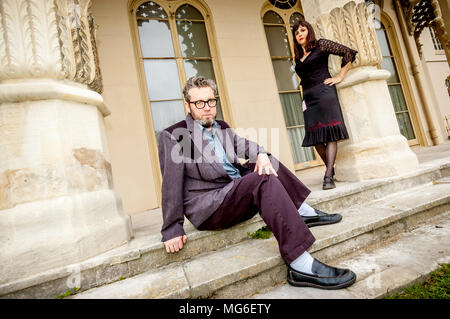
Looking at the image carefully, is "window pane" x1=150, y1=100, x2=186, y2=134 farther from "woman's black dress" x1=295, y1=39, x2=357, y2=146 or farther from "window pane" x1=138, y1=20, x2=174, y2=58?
"woman's black dress" x1=295, y1=39, x2=357, y2=146

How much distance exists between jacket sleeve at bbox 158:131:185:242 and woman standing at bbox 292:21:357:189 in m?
1.78

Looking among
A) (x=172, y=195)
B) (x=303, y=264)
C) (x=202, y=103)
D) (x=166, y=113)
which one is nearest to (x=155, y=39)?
(x=166, y=113)

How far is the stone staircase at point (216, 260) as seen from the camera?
1.33 meters

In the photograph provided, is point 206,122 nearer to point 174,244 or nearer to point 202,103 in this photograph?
point 202,103

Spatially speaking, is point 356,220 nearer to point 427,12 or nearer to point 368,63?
point 368,63

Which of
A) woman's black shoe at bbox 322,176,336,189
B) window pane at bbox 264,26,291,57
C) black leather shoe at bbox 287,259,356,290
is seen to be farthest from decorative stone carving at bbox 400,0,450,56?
black leather shoe at bbox 287,259,356,290

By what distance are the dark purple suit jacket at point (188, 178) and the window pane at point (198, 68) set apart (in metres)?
3.25

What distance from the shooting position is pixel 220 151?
6.23ft
